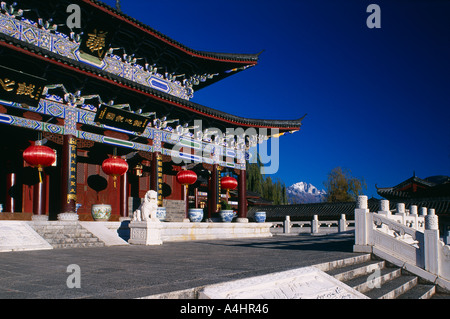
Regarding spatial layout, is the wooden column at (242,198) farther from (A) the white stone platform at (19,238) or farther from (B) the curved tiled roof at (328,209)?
(B) the curved tiled roof at (328,209)

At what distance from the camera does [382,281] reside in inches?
240

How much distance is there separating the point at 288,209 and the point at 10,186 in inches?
818

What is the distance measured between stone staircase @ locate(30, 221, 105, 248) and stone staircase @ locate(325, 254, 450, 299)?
614 cm

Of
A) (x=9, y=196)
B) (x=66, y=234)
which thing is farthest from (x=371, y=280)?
(x=9, y=196)

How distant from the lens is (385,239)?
24.9 ft

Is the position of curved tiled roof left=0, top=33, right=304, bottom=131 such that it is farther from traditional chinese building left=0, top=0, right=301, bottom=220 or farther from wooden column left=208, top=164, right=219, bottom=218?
wooden column left=208, top=164, right=219, bottom=218

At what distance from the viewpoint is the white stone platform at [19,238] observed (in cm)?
794

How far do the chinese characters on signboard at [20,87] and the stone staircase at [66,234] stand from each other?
10.7 ft

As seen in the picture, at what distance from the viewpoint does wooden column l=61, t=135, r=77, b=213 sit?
10.8m

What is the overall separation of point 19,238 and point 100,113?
4845 millimetres

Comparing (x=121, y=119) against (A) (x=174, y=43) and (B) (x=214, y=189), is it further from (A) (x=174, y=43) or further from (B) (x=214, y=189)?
(B) (x=214, y=189)

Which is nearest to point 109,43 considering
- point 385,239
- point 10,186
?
point 10,186

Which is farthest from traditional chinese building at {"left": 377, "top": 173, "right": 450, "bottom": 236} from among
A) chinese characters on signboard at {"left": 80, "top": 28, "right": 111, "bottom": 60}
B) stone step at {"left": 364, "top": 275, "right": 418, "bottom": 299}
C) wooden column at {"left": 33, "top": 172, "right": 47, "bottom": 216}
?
wooden column at {"left": 33, "top": 172, "right": 47, "bottom": 216}

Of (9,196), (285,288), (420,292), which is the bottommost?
(420,292)
